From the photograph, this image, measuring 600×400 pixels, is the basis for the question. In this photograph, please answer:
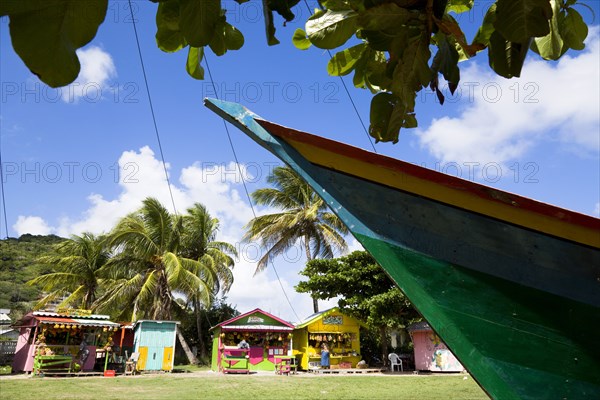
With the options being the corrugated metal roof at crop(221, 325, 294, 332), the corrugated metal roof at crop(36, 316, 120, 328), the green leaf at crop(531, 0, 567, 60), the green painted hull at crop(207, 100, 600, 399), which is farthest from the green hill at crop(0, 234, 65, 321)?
the green leaf at crop(531, 0, 567, 60)

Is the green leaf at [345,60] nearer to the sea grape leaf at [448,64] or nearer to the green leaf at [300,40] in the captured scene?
the green leaf at [300,40]

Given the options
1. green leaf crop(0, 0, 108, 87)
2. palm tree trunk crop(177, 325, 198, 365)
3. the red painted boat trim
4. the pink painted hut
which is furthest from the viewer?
palm tree trunk crop(177, 325, 198, 365)

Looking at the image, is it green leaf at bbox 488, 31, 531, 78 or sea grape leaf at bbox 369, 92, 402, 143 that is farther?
sea grape leaf at bbox 369, 92, 402, 143

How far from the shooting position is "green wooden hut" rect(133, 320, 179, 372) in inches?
705

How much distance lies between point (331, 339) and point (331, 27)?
20.9 m

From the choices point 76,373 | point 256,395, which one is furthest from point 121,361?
point 256,395

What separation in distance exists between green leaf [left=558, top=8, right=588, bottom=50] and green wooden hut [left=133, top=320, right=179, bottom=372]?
18.9 m

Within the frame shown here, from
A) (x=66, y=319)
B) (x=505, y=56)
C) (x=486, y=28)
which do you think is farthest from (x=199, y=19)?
(x=66, y=319)

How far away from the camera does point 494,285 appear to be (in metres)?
1.97

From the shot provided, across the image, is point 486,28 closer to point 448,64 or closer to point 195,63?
point 448,64

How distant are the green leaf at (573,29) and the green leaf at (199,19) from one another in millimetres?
1276

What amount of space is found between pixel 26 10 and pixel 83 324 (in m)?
18.3

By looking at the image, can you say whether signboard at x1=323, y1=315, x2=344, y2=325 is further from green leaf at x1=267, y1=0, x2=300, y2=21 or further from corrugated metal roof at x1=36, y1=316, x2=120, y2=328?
green leaf at x1=267, y1=0, x2=300, y2=21

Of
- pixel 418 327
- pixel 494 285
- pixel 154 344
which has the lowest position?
pixel 494 285
